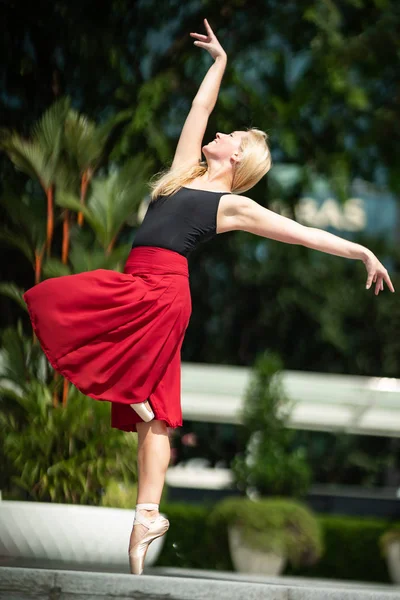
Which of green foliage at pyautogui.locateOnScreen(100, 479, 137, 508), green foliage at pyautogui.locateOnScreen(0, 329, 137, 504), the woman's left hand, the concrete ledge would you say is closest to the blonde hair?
the woman's left hand

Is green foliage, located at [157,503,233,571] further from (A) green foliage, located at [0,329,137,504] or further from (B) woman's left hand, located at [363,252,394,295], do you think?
(B) woman's left hand, located at [363,252,394,295]

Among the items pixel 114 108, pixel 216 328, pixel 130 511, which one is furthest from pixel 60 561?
pixel 216 328

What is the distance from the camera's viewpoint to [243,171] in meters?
4.27

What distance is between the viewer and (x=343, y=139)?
11227mm

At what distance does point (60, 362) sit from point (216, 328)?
17.7 m

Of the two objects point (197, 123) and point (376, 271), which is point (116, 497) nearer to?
point (197, 123)

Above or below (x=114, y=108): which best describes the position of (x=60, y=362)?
above

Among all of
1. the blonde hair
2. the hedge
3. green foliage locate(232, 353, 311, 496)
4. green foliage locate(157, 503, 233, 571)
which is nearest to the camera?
the blonde hair

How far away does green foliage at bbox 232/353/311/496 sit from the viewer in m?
13.2

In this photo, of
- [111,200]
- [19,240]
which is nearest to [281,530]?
[19,240]

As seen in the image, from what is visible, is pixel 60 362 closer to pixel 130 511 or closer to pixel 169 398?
pixel 169 398

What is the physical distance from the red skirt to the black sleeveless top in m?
0.06

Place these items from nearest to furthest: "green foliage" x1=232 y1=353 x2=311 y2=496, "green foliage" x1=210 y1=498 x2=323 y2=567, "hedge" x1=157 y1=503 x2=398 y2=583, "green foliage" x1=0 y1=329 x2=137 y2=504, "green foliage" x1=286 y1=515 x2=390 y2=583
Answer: "green foliage" x1=0 y1=329 x2=137 y2=504
"green foliage" x1=210 y1=498 x2=323 y2=567
"green foliage" x1=232 y1=353 x2=311 y2=496
"hedge" x1=157 y1=503 x2=398 y2=583
"green foliage" x1=286 y1=515 x2=390 y2=583

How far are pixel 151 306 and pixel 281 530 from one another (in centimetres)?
836
